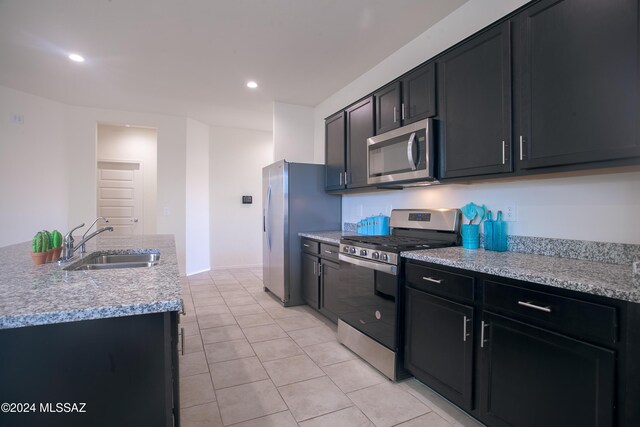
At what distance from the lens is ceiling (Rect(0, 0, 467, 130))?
94.0 inches

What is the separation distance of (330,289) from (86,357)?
2.34 metres

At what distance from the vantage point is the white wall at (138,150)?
583cm

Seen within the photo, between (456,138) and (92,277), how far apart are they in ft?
6.95

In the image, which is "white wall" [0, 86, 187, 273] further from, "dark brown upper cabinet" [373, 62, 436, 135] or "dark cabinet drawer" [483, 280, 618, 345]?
"dark cabinet drawer" [483, 280, 618, 345]

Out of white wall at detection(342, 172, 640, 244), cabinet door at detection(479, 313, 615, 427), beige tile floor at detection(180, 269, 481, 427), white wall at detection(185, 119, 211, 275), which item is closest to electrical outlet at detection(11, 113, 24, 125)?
white wall at detection(185, 119, 211, 275)

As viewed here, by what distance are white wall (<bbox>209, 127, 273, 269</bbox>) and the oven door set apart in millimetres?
3699

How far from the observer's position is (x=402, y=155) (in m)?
2.46

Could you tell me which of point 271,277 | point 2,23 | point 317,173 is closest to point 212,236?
point 271,277

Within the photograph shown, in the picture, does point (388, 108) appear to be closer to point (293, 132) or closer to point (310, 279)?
point (310, 279)

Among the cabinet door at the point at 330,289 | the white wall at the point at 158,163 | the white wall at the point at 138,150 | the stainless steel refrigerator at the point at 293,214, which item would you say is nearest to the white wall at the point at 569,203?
the cabinet door at the point at 330,289

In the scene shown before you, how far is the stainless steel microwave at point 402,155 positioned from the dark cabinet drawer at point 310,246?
0.93 m

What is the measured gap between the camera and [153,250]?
229 cm

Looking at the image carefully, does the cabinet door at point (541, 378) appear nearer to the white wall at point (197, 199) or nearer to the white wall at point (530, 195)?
the white wall at point (530, 195)

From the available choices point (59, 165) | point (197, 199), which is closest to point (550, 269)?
point (197, 199)
